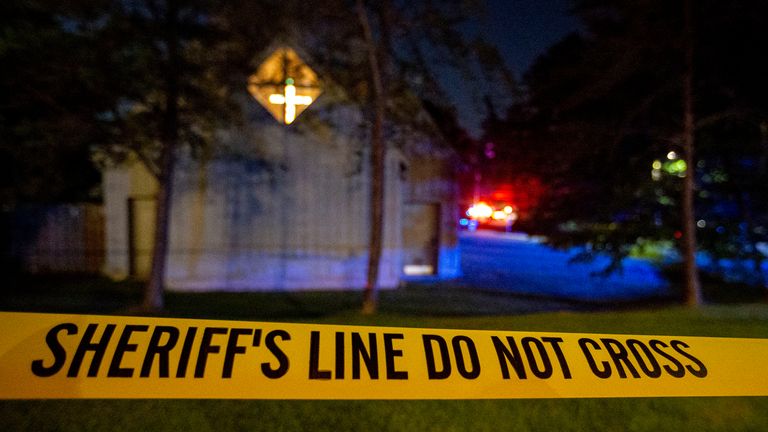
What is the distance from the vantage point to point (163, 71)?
9141 millimetres

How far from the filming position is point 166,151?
949 cm

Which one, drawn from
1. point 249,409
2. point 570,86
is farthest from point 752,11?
point 249,409

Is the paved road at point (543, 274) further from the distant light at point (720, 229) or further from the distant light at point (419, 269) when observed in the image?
the distant light at point (720, 229)

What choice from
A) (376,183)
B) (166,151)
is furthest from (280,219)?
(166,151)

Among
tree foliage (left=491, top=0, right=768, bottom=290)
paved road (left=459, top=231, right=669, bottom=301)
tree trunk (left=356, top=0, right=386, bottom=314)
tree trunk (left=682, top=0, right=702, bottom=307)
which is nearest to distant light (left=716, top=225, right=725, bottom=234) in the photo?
tree foliage (left=491, top=0, right=768, bottom=290)

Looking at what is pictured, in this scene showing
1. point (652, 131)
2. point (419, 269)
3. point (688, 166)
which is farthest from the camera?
point (419, 269)

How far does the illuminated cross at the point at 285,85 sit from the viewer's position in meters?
10.2

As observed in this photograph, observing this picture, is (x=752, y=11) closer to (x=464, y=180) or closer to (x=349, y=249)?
(x=464, y=180)

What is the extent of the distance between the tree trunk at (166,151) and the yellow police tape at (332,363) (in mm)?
5697

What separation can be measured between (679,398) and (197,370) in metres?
3.38

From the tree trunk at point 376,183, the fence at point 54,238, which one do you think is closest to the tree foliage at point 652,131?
the tree trunk at point 376,183

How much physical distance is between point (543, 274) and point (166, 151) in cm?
1168

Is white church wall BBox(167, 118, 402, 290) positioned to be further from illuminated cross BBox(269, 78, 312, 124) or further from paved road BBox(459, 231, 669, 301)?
paved road BBox(459, 231, 669, 301)

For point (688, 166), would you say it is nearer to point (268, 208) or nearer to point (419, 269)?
point (419, 269)
